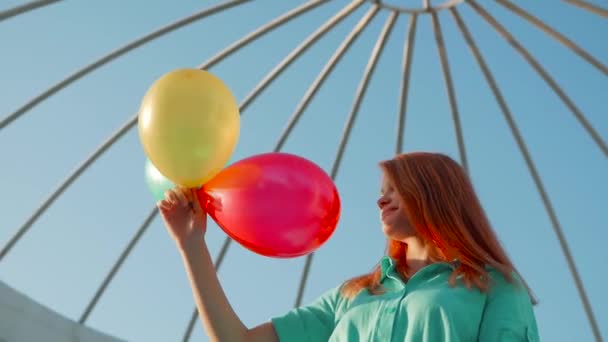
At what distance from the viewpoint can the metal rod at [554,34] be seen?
8.46 m

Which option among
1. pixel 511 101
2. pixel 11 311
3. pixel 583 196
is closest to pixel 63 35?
pixel 11 311

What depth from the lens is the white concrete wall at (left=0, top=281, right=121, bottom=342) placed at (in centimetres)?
903

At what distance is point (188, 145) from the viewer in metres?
4.27

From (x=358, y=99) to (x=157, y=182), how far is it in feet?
16.9

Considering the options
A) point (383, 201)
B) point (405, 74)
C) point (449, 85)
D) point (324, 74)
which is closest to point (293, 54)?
point (324, 74)

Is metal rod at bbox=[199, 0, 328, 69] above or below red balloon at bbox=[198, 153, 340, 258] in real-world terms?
above

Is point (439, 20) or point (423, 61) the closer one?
point (439, 20)

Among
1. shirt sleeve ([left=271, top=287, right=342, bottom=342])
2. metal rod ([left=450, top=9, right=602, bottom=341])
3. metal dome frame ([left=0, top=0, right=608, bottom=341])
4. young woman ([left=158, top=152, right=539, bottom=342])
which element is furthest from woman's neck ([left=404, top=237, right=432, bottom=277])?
metal rod ([left=450, top=9, right=602, bottom=341])

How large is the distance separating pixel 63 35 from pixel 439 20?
4.13m

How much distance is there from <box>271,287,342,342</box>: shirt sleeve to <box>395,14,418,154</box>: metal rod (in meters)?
5.61

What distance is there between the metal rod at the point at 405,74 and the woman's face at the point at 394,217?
17.9 feet

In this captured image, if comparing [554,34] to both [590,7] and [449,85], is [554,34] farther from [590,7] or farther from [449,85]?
[449,85]

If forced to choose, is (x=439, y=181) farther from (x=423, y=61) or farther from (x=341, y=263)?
(x=341, y=263)

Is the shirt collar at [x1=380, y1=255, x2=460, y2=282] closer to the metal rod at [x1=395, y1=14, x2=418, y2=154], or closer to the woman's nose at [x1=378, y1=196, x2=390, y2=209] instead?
the woman's nose at [x1=378, y1=196, x2=390, y2=209]
